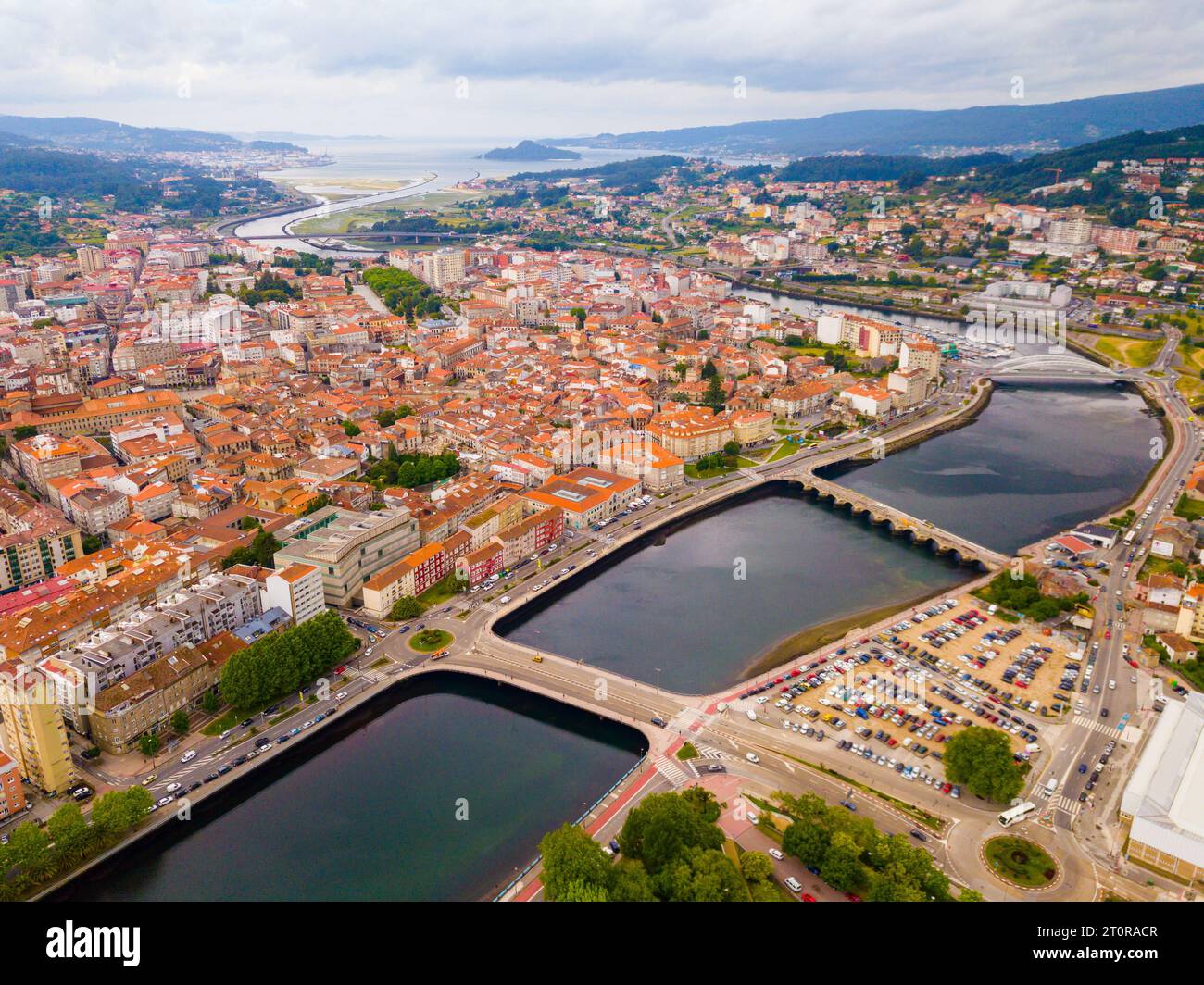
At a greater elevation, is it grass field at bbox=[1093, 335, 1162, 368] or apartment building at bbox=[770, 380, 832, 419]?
grass field at bbox=[1093, 335, 1162, 368]

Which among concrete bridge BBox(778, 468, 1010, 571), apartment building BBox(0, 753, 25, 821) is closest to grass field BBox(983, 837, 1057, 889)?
concrete bridge BBox(778, 468, 1010, 571)

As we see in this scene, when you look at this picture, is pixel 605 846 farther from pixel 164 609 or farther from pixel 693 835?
pixel 164 609

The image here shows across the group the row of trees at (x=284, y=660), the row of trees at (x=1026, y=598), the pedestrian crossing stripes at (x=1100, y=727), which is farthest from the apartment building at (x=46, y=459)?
the pedestrian crossing stripes at (x=1100, y=727)

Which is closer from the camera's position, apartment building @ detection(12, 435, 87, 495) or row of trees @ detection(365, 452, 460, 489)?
apartment building @ detection(12, 435, 87, 495)

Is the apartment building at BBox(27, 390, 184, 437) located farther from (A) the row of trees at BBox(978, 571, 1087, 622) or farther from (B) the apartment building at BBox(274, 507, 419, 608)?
(A) the row of trees at BBox(978, 571, 1087, 622)

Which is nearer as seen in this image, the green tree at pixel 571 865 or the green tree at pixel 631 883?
the green tree at pixel 631 883

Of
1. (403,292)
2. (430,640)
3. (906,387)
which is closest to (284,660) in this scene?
(430,640)

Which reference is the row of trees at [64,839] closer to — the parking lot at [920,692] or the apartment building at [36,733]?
the apartment building at [36,733]
